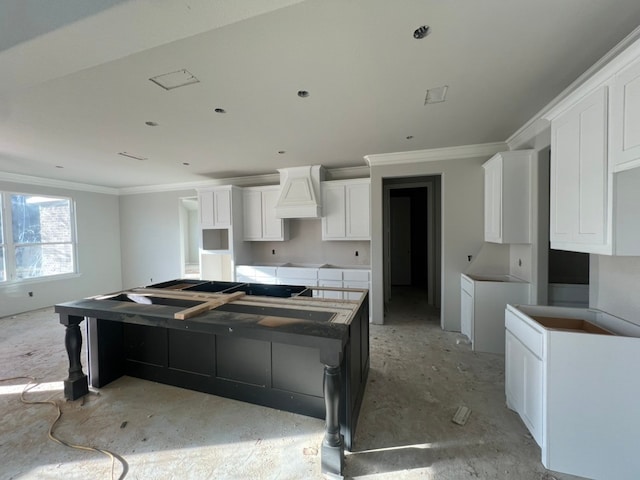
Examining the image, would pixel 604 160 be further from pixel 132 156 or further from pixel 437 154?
pixel 132 156

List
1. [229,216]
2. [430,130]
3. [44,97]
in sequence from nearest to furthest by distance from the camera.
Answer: [44,97], [430,130], [229,216]

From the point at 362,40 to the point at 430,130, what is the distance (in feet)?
5.73

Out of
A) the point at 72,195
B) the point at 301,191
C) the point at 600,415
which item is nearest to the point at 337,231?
the point at 301,191

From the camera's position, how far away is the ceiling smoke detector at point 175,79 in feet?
6.14

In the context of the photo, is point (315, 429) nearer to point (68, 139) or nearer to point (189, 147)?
point (189, 147)

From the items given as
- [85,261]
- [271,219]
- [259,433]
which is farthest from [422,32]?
[85,261]

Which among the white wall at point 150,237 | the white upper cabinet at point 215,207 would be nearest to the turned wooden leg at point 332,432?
the white upper cabinet at point 215,207

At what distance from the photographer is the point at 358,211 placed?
4.32m

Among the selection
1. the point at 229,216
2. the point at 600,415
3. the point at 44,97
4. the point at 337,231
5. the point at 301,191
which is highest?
the point at 44,97

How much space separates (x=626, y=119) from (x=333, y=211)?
3385mm

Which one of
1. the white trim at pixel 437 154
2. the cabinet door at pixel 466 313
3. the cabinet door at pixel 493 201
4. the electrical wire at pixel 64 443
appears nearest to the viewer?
the electrical wire at pixel 64 443

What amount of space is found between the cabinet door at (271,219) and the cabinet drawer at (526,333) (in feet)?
12.0

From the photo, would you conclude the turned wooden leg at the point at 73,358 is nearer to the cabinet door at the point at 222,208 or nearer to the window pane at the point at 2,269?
the cabinet door at the point at 222,208

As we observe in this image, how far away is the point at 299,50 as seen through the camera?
165 centimetres
